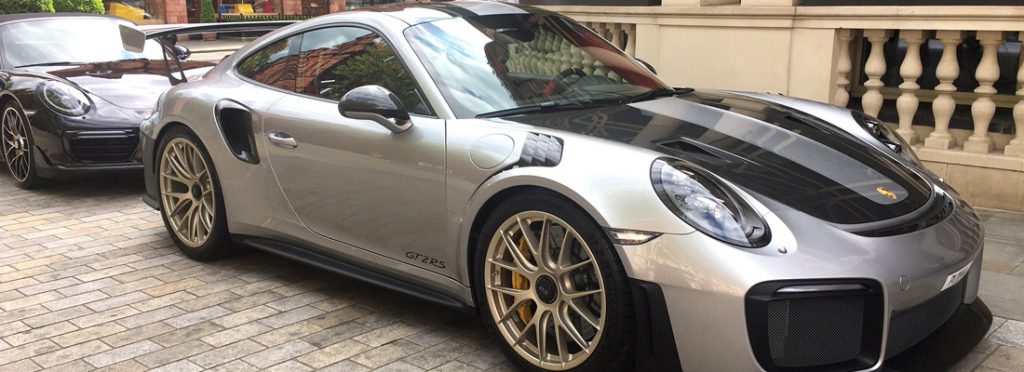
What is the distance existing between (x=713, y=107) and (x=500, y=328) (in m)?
1.34

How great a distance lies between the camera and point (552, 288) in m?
3.17

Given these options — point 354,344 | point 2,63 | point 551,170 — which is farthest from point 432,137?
point 2,63

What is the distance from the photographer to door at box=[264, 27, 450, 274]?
3.61 m

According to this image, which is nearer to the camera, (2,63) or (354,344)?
(354,344)

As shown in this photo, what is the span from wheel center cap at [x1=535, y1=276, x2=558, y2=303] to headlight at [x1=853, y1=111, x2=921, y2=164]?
1641 millimetres

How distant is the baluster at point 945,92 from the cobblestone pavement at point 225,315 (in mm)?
634

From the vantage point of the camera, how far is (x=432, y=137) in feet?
11.8

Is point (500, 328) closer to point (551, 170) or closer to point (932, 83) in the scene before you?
point (551, 170)

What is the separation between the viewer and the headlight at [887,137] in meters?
3.86

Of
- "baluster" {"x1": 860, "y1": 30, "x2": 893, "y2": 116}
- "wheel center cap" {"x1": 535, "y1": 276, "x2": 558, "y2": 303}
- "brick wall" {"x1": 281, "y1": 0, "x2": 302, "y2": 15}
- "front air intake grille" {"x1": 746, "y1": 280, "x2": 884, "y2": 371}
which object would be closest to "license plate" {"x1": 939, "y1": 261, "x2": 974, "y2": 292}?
"front air intake grille" {"x1": 746, "y1": 280, "x2": 884, "y2": 371}

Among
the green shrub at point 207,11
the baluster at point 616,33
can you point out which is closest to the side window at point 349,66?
the baluster at point 616,33

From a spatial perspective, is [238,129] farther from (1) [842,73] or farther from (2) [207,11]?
(2) [207,11]

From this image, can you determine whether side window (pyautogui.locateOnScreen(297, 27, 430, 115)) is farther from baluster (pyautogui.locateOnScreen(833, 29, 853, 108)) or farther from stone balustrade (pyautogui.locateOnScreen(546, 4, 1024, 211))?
baluster (pyautogui.locateOnScreen(833, 29, 853, 108))

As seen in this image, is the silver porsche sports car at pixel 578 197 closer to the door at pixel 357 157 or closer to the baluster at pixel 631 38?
the door at pixel 357 157
